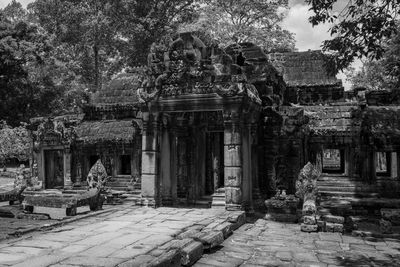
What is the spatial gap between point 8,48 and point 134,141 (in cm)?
1978

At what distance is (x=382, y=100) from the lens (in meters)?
18.1

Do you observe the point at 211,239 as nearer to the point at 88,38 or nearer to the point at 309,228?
the point at 309,228

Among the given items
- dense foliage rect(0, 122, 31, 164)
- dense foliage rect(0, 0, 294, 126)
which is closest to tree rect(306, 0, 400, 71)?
dense foliage rect(0, 0, 294, 126)

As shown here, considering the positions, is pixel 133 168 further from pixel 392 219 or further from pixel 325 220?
pixel 392 219

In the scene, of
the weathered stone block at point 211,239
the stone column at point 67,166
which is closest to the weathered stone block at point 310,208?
the weathered stone block at point 211,239

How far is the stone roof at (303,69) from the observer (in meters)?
18.7

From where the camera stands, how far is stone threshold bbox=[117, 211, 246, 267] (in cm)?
621

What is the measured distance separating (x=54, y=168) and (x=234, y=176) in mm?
14993

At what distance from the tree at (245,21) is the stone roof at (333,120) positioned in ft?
50.6

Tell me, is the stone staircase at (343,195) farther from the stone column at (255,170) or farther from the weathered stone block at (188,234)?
the weathered stone block at (188,234)

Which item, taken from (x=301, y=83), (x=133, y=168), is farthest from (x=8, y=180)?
(x=301, y=83)

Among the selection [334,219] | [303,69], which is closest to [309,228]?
[334,219]

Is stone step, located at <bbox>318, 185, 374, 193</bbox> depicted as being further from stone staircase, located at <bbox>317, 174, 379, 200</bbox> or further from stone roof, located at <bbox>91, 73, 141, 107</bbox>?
stone roof, located at <bbox>91, 73, 141, 107</bbox>

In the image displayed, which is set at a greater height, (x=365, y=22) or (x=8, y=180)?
(x=365, y=22)
